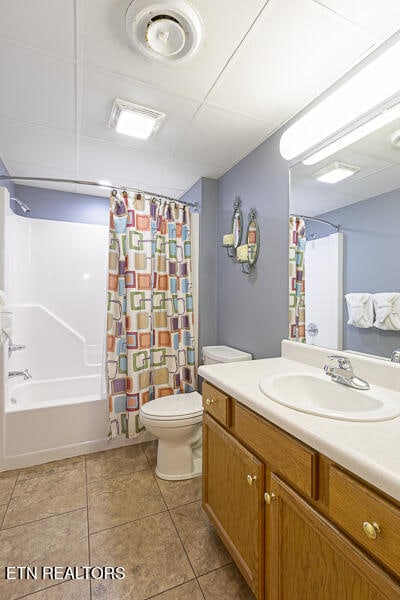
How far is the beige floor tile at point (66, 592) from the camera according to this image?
1.10m

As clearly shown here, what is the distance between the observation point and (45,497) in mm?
1644

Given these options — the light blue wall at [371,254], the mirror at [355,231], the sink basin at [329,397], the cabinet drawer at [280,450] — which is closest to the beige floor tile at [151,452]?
the cabinet drawer at [280,450]

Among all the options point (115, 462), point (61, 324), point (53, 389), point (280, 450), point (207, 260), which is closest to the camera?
point (280, 450)

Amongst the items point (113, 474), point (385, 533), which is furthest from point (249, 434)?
Result: point (113, 474)

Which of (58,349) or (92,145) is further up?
(92,145)

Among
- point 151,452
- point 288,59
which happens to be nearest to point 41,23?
point 288,59

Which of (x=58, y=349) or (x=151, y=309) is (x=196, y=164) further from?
(x=58, y=349)

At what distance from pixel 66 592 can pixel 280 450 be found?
1095 mm

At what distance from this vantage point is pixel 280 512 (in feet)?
2.84

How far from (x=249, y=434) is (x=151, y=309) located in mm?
1469

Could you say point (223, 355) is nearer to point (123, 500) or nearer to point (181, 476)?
point (181, 476)

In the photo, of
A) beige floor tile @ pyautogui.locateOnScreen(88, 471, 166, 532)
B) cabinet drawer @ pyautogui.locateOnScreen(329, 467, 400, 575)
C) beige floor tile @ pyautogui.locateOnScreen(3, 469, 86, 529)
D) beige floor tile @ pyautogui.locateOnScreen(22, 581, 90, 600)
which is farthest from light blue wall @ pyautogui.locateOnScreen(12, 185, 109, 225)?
cabinet drawer @ pyautogui.locateOnScreen(329, 467, 400, 575)

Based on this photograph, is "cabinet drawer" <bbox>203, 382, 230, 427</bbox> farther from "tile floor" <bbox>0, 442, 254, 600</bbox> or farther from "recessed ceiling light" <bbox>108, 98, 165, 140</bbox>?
"recessed ceiling light" <bbox>108, 98, 165, 140</bbox>

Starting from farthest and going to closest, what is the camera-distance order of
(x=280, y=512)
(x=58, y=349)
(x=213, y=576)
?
1. (x=58, y=349)
2. (x=213, y=576)
3. (x=280, y=512)
